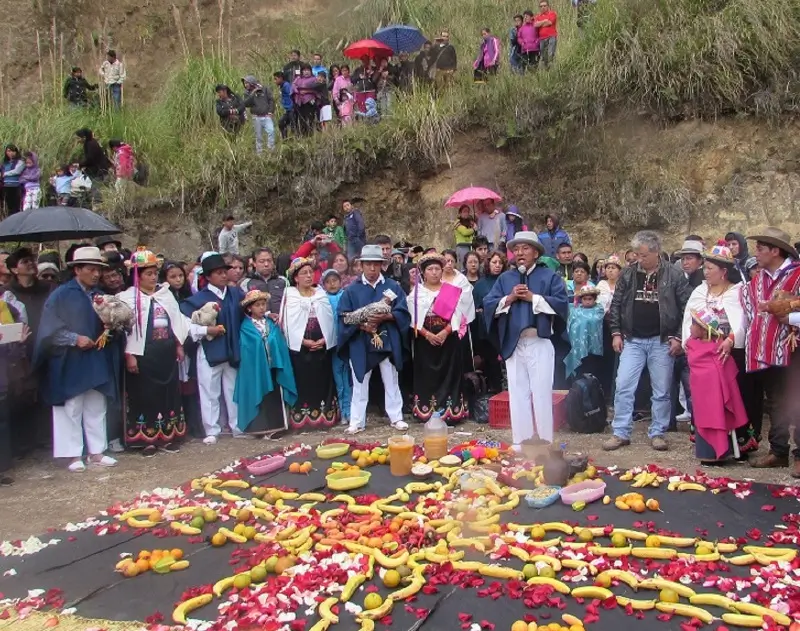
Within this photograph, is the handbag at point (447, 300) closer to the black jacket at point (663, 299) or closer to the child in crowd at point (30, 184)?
the black jacket at point (663, 299)

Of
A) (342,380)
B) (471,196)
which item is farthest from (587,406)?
(471,196)

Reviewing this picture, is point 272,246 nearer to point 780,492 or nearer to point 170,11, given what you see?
point 170,11

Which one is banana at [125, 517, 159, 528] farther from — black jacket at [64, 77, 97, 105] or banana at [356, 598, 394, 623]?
black jacket at [64, 77, 97, 105]

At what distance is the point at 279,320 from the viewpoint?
Answer: 8.45m

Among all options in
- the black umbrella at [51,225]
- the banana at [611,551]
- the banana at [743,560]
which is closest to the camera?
the banana at [743,560]

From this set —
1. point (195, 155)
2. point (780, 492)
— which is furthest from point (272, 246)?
point (780, 492)

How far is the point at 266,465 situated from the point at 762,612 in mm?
3760

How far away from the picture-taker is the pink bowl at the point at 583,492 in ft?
16.2

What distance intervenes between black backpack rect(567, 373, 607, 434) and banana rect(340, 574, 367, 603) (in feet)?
14.1

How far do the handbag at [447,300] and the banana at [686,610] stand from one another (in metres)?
4.85

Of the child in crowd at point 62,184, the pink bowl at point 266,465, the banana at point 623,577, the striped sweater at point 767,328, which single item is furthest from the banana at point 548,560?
the child in crowd at point 62,184

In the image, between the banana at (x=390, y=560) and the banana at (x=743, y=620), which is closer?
the banana at (x=743, y=620)

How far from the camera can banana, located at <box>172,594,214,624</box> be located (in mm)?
3725

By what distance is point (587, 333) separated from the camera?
840cm
